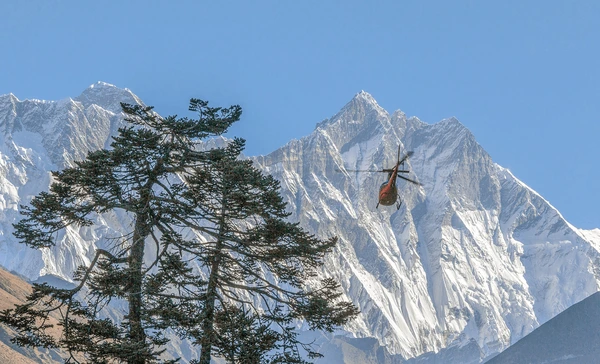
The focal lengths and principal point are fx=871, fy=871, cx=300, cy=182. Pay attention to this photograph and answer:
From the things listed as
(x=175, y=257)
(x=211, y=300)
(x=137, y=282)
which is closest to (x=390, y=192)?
(x=211, y=300)

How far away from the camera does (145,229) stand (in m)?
30.6

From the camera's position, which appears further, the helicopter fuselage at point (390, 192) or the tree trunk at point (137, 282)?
the helicopter fuselage at point (390, 192)

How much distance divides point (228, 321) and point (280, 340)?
195 cm

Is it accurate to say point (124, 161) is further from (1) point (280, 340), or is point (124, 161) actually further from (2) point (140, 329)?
(1) point (280, 340)

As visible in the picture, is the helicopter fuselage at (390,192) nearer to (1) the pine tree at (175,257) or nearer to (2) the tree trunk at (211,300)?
(1) the pine tree at (175,257)

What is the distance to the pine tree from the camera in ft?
95.8

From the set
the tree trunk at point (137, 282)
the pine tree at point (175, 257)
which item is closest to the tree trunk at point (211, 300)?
the pine tree at point (175, 257)

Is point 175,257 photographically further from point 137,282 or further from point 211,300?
point 211,300

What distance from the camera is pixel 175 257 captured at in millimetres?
30188

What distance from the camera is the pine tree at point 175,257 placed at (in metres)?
29.2

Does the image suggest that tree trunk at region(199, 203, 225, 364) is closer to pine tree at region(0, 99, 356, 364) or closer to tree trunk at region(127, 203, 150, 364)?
pine tree at region(0, 99, 356, 364)

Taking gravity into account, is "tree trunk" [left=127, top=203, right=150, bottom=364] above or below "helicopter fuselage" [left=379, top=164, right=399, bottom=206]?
below

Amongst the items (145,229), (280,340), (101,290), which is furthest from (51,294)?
(280,340)

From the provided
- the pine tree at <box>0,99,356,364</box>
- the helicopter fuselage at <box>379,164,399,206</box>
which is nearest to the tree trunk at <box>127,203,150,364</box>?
the pine tree at <box>0,99,356,364</box>
